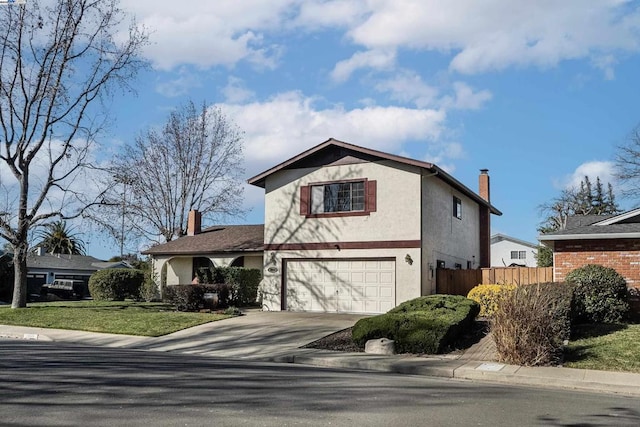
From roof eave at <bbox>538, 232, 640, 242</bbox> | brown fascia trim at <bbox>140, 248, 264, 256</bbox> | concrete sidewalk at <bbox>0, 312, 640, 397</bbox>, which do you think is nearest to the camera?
concrete sidewalk at <bbox>0, 312, 640, 397</bbox>

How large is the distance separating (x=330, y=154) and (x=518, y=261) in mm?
44667

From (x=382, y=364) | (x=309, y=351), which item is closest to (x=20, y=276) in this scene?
(x=309, y=351)

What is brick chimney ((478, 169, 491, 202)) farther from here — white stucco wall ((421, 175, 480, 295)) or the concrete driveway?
the concrete driveway

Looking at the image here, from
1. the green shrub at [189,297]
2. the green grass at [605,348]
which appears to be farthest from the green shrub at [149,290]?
the green grass at [605,348]

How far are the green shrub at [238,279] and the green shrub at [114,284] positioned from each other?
18.2 ft

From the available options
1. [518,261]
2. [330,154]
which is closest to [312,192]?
[330,154]

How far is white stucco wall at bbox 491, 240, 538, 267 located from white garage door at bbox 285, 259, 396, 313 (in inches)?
1700

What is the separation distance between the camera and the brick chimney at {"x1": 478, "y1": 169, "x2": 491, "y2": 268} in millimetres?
32719

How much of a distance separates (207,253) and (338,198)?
9843mm

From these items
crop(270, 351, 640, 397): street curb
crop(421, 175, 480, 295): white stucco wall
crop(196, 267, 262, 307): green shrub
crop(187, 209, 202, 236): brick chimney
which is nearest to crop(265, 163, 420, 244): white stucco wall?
crop(421, 175, 480, 295): white stucco wall

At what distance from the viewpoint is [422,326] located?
51.0ft

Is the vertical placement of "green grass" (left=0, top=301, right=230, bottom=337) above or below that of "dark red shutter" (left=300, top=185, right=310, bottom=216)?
below

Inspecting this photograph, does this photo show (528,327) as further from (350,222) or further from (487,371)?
(350,222)

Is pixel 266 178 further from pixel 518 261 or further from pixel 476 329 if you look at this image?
pixel 518 261
